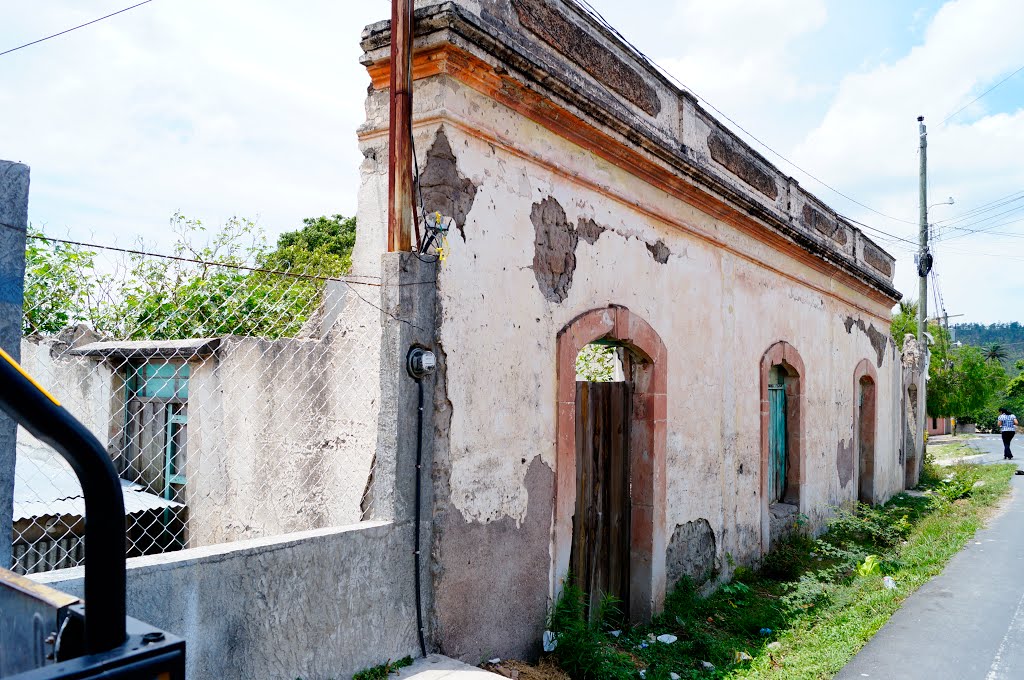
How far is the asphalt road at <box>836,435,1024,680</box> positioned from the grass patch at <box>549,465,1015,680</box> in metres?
0.14

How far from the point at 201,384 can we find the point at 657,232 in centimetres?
405

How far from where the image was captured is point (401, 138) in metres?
3.79

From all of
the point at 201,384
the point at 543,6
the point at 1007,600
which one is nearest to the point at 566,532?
the point at 201,384

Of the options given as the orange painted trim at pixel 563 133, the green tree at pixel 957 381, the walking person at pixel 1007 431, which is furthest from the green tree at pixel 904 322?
the orange painted trim at pixel 563 133

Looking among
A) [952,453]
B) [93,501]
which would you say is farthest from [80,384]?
[952,453]

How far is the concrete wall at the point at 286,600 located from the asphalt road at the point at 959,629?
3.28m

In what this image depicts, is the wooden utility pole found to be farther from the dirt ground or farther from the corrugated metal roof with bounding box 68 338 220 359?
the dirt ground

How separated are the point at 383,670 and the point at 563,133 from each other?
11.9 feet

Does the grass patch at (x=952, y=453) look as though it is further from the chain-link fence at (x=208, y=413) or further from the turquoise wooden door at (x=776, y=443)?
the chain-link fence at (x=208, y=413)

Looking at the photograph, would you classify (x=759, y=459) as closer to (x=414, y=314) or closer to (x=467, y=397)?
(x=467, y=397)

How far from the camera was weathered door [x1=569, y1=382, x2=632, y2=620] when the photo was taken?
5.49 metres

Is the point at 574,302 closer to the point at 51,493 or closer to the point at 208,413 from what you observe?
the point at 208,413

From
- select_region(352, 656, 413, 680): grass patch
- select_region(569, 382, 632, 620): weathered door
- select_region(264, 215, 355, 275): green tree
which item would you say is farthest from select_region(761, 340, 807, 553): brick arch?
select_region(264, 215, 355, 275): green tree

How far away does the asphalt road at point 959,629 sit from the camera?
481 cm
